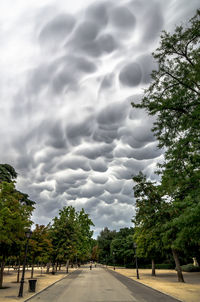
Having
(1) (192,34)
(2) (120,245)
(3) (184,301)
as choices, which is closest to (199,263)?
(2) (120,245)

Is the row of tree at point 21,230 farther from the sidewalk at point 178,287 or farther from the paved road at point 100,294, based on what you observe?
the sidewalk at point 178,287

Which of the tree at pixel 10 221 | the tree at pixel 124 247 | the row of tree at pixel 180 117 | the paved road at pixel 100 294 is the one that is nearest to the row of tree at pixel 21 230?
the tree at pixel 10 221

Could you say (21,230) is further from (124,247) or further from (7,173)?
(124,247)

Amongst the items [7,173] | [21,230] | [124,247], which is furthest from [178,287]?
[124,247]

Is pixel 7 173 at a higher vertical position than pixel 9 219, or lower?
higher

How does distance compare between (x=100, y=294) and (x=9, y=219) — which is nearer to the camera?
(x=100, y=294)

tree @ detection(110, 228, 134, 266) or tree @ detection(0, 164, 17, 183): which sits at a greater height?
tree @ detection(0, 164, 17, 183)

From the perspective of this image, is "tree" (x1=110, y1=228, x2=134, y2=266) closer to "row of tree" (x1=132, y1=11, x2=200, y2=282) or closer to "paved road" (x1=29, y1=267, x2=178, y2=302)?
"paved road" (x1=29, y1=267, x2=178, y2=302)

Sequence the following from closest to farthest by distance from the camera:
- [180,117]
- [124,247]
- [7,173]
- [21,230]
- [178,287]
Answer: [180,117] < [21,230] < [178,287] < [7,173] < [124,247]

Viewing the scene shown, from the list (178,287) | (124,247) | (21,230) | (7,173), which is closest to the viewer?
(21,230)

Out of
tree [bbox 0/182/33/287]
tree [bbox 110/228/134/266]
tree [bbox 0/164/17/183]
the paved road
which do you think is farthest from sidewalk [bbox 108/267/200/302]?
tree [bbox 110/228/134/266]

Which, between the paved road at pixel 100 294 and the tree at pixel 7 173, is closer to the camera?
the paved road at pixel 100 294

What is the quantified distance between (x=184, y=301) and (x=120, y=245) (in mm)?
53135

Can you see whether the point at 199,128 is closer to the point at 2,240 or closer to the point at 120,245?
Result: the point at 2,240
